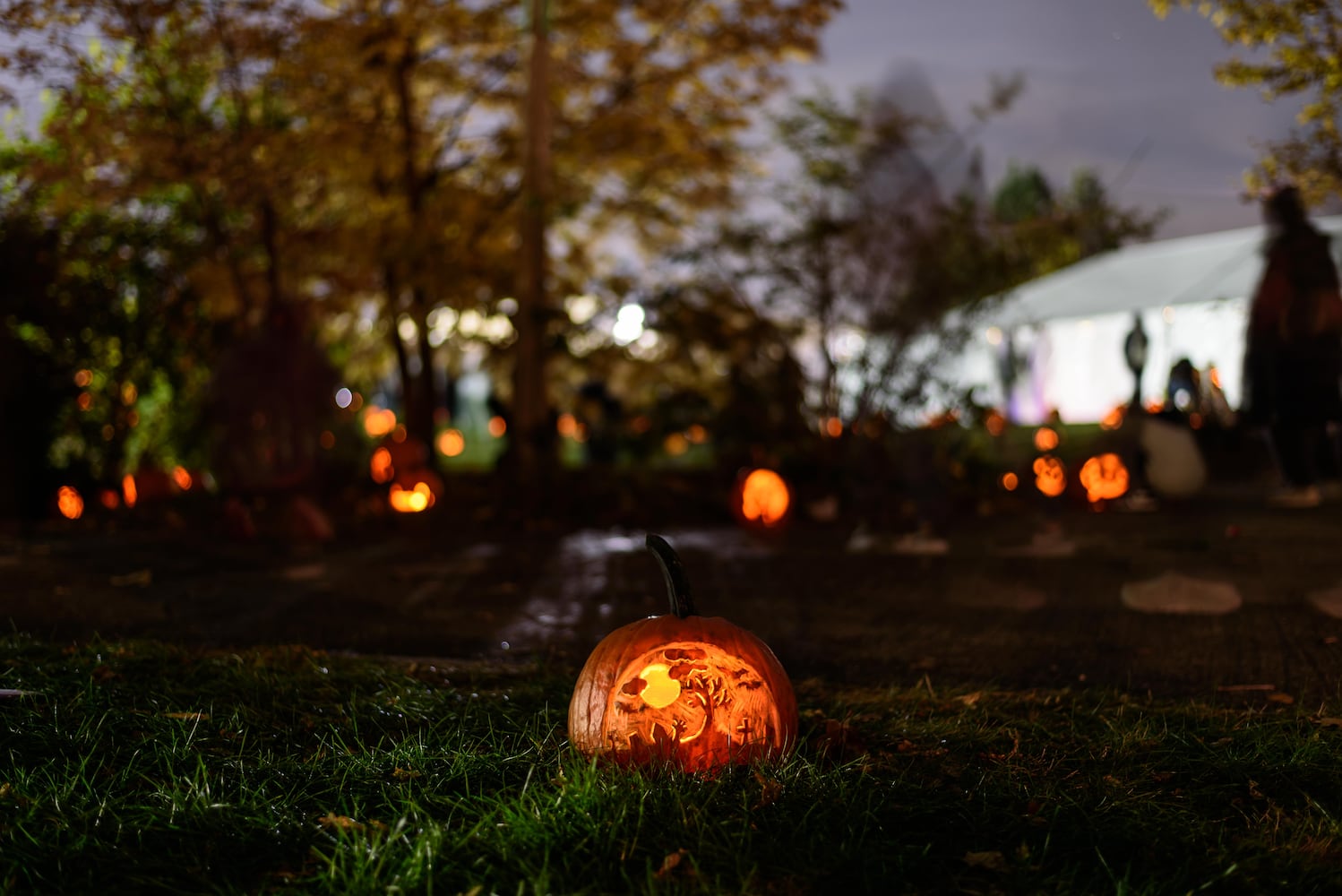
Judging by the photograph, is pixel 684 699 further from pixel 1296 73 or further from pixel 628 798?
pixel 1296 73

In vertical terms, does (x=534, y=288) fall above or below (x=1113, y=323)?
above

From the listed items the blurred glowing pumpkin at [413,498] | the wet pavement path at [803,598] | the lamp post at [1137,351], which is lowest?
the wet pavement path at [803,598]

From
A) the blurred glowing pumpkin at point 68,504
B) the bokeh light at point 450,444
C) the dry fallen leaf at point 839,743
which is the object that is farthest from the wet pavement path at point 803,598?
the bokeh light at point 450,444

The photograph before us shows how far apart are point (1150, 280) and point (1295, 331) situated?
12.4 meters

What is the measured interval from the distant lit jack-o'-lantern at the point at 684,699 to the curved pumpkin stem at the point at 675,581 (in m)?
0.02

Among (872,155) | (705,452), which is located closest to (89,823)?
(872,155)

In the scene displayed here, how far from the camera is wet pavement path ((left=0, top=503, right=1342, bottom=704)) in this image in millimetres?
4344

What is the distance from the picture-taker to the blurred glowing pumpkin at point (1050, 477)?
10.6m

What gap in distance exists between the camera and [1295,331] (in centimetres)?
843

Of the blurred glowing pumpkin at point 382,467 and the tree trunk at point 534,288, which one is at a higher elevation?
the tree trunk at point 534,288

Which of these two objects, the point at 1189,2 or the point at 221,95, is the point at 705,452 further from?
the point at 1189,2

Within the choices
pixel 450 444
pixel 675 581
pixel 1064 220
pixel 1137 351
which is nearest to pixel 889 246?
pixel 1064 220

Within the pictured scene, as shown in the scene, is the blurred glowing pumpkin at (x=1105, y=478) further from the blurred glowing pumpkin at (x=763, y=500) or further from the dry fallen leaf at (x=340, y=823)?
the dry fallen leaf at (x=340, y=823)

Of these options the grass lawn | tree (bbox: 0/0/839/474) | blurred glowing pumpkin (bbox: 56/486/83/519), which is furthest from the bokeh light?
the grass lawn
